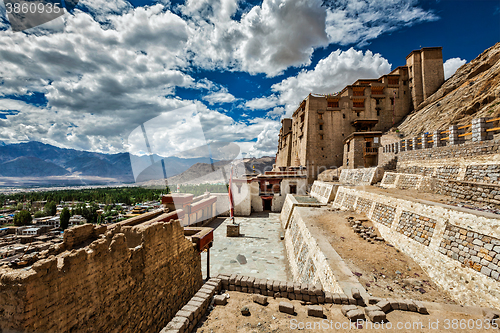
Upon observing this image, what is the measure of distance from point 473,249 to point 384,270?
2.34 meters

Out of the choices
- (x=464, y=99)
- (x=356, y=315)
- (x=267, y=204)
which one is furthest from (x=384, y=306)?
(x=464, y=99)

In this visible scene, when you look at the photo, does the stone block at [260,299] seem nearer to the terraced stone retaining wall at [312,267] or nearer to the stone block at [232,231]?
the terraced stone retaining wall at [312,267]

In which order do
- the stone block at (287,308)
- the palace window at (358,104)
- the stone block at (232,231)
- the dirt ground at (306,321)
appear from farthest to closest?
the palace window at (358,104), the stone block at (232,231), the stone block at (287,308), the dirt ground at (306,321)

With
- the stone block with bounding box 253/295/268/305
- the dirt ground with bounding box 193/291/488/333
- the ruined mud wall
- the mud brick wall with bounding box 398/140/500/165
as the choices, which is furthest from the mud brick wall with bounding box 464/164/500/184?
the ruined mud wall

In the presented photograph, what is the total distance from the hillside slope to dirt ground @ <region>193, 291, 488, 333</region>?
20.2 meters

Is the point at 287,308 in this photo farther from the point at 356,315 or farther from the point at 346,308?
the point at 356,315

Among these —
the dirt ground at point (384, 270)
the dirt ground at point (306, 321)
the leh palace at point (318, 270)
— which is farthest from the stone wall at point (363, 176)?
the dirt ground at point (306, 321)

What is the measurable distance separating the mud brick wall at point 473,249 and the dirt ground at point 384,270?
3.55 feet

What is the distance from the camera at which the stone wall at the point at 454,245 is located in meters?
Result: 4.87

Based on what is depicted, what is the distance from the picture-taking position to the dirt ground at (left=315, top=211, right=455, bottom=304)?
5605mm

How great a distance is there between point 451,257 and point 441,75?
40.7m

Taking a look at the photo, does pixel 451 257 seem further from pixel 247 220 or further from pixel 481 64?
pixel 481 64

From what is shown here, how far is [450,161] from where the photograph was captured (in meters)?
11.5

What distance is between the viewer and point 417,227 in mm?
7387
